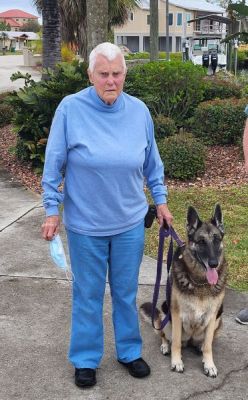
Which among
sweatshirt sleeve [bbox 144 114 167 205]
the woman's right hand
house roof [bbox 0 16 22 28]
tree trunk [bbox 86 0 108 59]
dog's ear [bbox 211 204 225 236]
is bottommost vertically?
dog's ear [bbox 211 204 225 236]

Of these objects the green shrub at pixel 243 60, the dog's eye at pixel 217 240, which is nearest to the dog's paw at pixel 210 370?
the dog's eye at pixel 217 240

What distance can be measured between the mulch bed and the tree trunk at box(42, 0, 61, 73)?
10.9 feet

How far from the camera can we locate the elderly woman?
9.68ft

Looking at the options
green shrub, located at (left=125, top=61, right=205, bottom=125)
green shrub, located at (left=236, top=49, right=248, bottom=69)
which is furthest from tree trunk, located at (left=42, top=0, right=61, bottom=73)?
green shrub, located at (left=236, top=49, right=248, bottom=69)

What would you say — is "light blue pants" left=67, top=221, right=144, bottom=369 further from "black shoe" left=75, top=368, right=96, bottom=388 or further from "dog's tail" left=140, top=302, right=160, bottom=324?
"dog's tail" left=140, top=302, right=160, bottom=324

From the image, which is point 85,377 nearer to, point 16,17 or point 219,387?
point 219,387

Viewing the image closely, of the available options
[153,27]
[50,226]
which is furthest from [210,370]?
[153,27]

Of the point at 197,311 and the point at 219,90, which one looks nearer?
the point at 197,311

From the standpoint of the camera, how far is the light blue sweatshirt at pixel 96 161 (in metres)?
2.95

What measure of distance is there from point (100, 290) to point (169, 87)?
806cm

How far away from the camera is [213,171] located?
30.0ft

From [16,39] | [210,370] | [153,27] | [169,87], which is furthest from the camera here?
[16,39]

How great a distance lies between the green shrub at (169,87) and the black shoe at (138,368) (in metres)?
7.26

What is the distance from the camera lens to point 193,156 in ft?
28.0
